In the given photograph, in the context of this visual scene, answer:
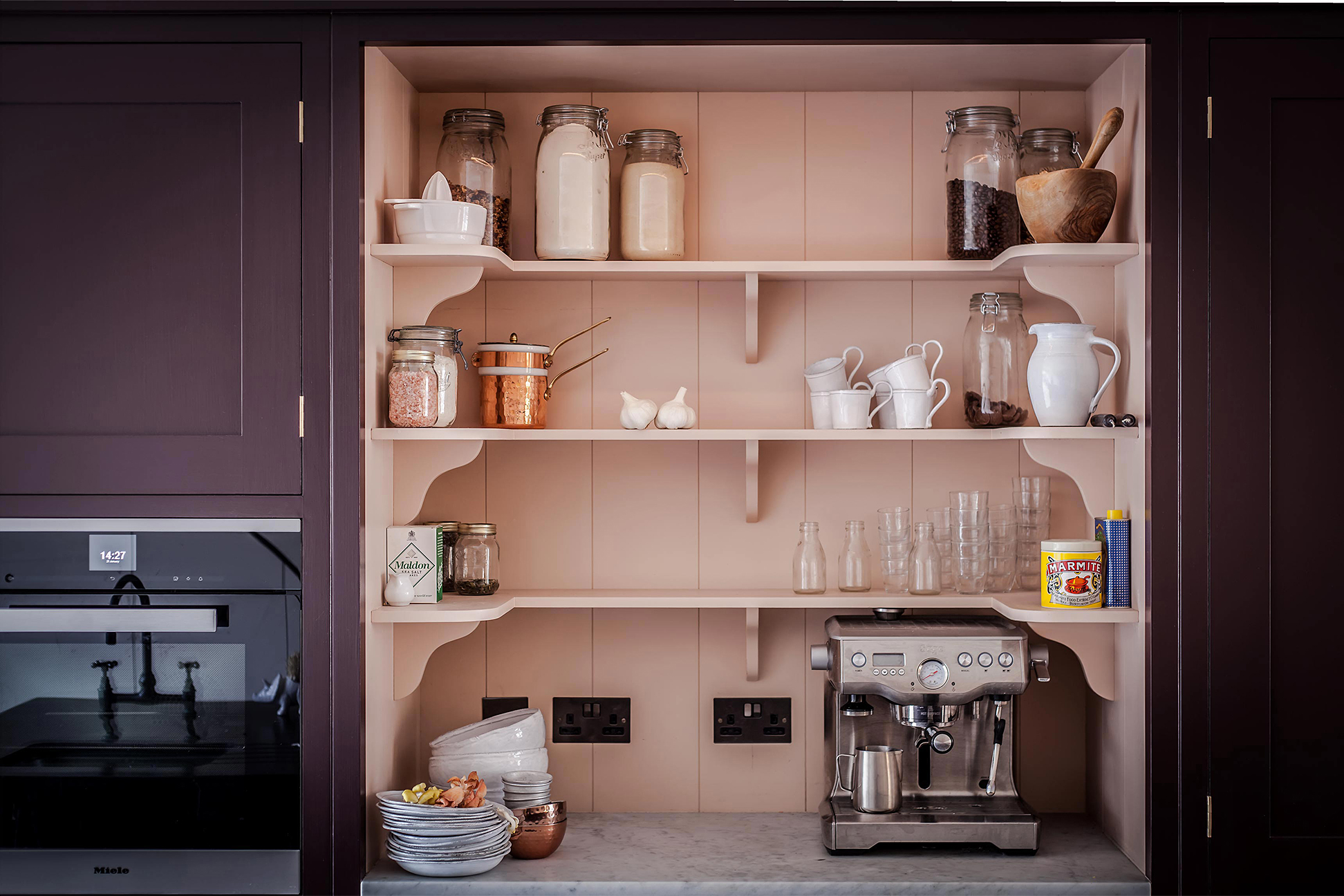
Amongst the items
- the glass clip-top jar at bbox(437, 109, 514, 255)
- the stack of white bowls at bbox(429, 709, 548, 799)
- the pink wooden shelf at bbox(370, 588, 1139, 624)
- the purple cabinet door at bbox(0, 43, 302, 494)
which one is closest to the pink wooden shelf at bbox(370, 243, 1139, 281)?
the glass clip-top jar at bbox(437, 109, 514, 255)

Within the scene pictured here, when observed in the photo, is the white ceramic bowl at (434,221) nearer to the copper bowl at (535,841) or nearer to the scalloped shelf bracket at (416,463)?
the scalloped shelf bracket at (416,463)

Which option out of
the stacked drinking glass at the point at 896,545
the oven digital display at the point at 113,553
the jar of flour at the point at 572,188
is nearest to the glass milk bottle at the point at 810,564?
the stacked drinking glass at the point at 896,545

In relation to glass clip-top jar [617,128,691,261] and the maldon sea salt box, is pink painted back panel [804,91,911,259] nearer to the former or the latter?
A: glass clip-top jar [617,128,691,261]

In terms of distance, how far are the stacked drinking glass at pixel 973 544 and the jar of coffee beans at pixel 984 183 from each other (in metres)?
0.48

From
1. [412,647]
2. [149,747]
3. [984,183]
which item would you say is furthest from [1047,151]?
[149,747]

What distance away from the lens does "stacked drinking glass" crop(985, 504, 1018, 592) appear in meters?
1.93

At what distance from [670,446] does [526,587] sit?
429 millimetres

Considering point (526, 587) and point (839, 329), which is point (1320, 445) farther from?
point (526, 587)

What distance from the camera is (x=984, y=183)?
183 centimetres

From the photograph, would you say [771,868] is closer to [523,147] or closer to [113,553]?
[113,553]

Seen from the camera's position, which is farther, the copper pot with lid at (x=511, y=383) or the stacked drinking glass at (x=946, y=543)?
the stacked drinking glass at (x=946, y=543)

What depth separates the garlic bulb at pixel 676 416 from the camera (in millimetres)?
1837

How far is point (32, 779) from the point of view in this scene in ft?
5.31

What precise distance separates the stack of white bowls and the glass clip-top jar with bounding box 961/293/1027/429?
105 centimetres
